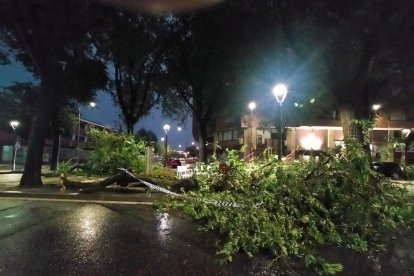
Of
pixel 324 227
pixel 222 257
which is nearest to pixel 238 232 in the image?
pixel 222 257

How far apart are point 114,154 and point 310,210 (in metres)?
13.7

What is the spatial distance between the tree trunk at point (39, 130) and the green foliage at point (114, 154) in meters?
4.43

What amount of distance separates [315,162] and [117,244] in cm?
466

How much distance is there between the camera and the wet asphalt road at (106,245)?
5.70 metres

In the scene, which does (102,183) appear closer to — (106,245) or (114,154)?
(106,245)

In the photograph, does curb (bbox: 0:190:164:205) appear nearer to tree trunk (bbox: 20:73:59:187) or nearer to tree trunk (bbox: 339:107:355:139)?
tree trunk (bbox: 20:73:59:187)

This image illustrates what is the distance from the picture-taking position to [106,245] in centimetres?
671

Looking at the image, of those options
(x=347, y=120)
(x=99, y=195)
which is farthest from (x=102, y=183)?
(x=347, y=120)

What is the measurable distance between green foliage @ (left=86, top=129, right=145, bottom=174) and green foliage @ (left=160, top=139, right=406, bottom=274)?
36.1 feet

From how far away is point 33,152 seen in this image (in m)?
15.5

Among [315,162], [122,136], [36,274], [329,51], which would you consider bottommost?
[36,274]

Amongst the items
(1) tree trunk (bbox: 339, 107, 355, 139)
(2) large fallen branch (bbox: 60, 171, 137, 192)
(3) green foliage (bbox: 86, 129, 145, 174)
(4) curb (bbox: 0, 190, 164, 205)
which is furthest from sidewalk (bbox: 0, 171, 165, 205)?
(1) tree trunk (bbox: 339, 107, 355, 139)

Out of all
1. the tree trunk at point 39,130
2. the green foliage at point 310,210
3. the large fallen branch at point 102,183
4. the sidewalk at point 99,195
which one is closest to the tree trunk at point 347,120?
the green foliage at point 310,210

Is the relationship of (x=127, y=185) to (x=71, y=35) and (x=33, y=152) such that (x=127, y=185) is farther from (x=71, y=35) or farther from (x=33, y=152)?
(x=71, y=35)
